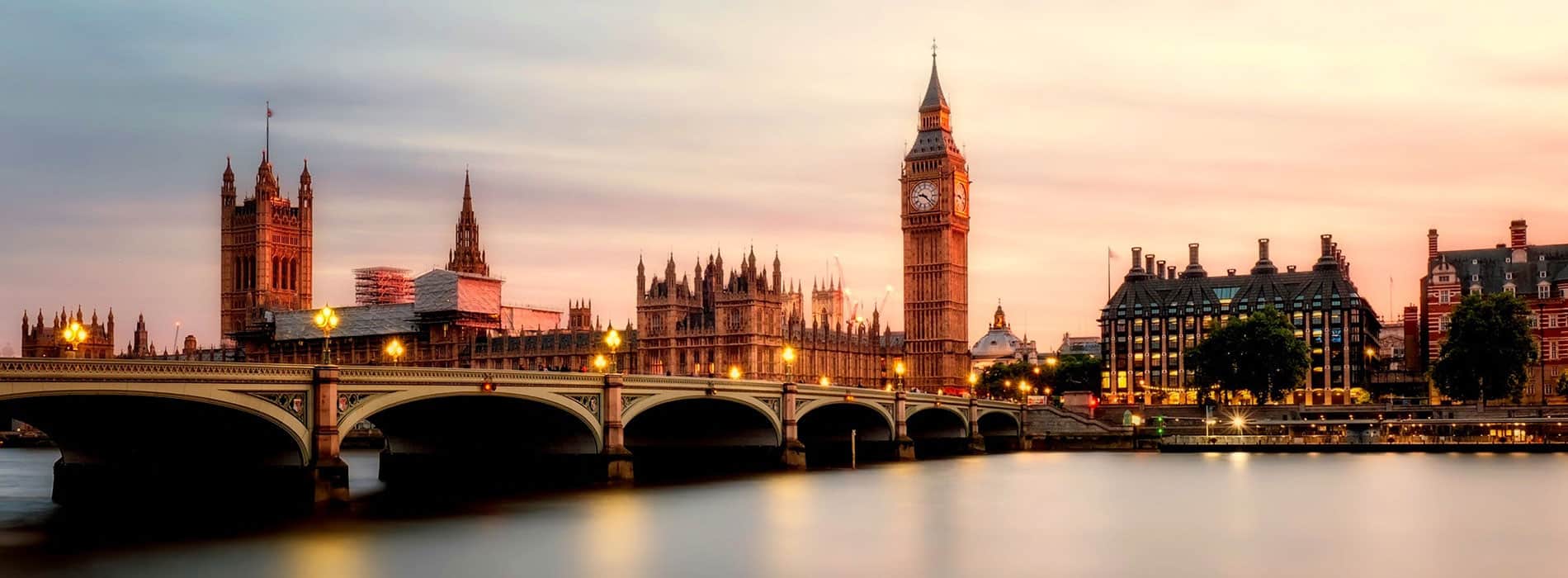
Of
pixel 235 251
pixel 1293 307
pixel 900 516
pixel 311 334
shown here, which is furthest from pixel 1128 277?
pixel 900 516

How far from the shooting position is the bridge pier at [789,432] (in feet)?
247

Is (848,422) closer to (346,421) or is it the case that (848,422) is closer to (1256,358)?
(1256,358)

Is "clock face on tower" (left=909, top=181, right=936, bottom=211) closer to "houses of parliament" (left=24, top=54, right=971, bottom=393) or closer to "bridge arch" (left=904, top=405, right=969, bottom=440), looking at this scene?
"houses of parliament" (left=24, top=54, right=971, bottom=393)

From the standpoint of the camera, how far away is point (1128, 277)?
16812cm

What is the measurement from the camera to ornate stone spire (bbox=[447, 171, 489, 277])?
18100 cm

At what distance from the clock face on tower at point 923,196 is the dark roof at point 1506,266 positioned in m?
44.4

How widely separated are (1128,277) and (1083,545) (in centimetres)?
12514

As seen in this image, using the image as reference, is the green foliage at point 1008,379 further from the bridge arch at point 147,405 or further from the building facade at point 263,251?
the bridge arch at point 147,405

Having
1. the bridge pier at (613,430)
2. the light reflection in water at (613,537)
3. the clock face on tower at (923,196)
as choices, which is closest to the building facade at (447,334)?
the clock face on tower at (923,196)

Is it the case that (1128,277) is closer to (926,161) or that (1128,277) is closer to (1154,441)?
(926,161)

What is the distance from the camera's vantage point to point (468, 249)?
18250 centimetres

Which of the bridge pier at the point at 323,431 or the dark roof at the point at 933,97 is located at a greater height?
the dark roof at the point at 933,97

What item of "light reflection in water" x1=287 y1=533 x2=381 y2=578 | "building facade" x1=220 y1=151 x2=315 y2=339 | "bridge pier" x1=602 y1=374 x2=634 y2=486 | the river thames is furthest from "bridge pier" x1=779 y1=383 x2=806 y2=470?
"building facade" x1=220 y1=151 x2=315 y2=339

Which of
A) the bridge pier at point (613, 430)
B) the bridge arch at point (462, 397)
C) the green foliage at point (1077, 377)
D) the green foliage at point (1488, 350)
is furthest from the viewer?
the green foliage at point (1077, 377)
